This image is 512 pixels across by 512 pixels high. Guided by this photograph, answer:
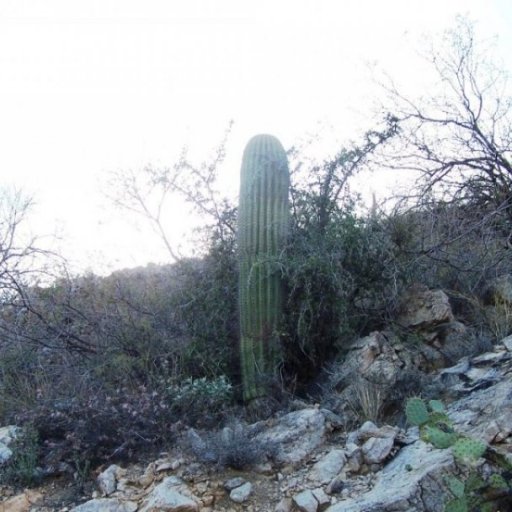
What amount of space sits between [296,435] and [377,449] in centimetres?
66

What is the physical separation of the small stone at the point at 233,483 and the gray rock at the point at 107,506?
0.58 m

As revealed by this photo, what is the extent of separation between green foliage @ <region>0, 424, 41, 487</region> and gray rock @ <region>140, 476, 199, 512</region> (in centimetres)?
107

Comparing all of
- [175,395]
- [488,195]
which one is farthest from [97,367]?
[488,195]

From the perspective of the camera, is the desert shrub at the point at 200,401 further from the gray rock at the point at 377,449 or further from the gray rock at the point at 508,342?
the gray rock at the point at 508,342

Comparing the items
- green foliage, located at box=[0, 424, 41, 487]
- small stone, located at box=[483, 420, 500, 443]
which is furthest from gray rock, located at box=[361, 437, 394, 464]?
green foliage, located at box=[0, 424, 41, 487]

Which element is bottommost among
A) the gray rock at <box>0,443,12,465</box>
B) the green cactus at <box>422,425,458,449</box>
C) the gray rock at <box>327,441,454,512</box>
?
the gray rock at <box>327,441,454,512</box>

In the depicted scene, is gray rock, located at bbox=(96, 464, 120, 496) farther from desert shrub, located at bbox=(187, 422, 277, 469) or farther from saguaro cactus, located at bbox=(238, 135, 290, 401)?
saguaro cactus, located at bbox=(238, 135, 290, 401)

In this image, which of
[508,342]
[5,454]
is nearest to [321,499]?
[508,342]

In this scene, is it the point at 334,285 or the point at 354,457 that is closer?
the point at 354,457

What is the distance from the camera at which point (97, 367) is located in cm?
563

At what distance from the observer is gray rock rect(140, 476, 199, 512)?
137 inches

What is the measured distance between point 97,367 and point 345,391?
2.40 m

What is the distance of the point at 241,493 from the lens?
365 centimetres

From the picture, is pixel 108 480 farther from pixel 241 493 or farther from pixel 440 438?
pixel 440 438
